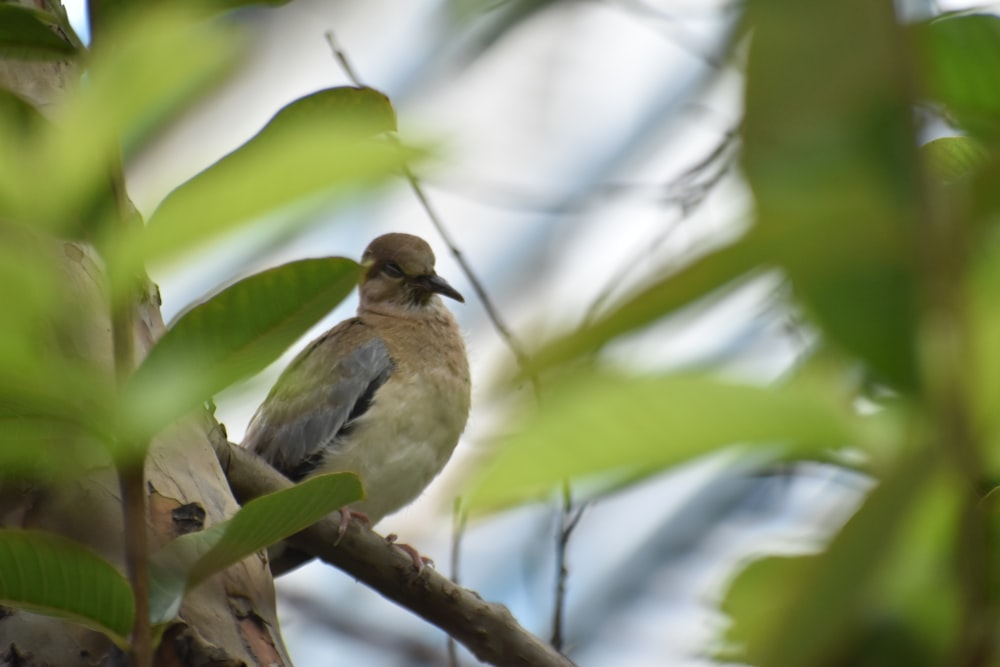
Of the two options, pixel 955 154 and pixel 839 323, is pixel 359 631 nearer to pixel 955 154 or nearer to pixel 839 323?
pixel 955 154

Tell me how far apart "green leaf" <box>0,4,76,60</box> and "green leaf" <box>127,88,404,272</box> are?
0.41 meters

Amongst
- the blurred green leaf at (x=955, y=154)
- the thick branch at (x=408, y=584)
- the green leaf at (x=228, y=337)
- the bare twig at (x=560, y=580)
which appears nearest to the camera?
the blurred green leaf at (x=955, y=154)


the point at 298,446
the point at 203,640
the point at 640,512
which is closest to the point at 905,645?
the point at 203,640

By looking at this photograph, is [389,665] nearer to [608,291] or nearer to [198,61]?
[198,61]

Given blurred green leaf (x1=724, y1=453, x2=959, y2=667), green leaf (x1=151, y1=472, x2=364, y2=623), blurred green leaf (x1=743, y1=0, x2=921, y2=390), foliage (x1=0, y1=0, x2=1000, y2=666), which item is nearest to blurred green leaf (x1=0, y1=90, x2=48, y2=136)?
foliage (x1=0, y1=0, x2=1000, y2=666)

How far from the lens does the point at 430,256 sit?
4.64m

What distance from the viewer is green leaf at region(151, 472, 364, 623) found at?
111 cm

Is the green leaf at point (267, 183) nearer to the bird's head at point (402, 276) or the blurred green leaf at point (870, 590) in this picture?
the blurred green leaf at point (870, 590)

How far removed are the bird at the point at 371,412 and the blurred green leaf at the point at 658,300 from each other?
330 cm

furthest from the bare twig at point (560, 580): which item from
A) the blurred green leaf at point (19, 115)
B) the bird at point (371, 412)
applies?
the blurred green leaf at point (19, 115)

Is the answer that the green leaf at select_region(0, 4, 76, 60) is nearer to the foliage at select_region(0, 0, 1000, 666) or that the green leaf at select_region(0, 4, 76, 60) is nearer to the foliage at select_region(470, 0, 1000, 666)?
the foliage at select_region(0, 0, 1000, 666)

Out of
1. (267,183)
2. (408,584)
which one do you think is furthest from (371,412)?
(267,183)

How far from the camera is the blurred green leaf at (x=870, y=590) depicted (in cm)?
41

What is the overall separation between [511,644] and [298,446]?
183cm
